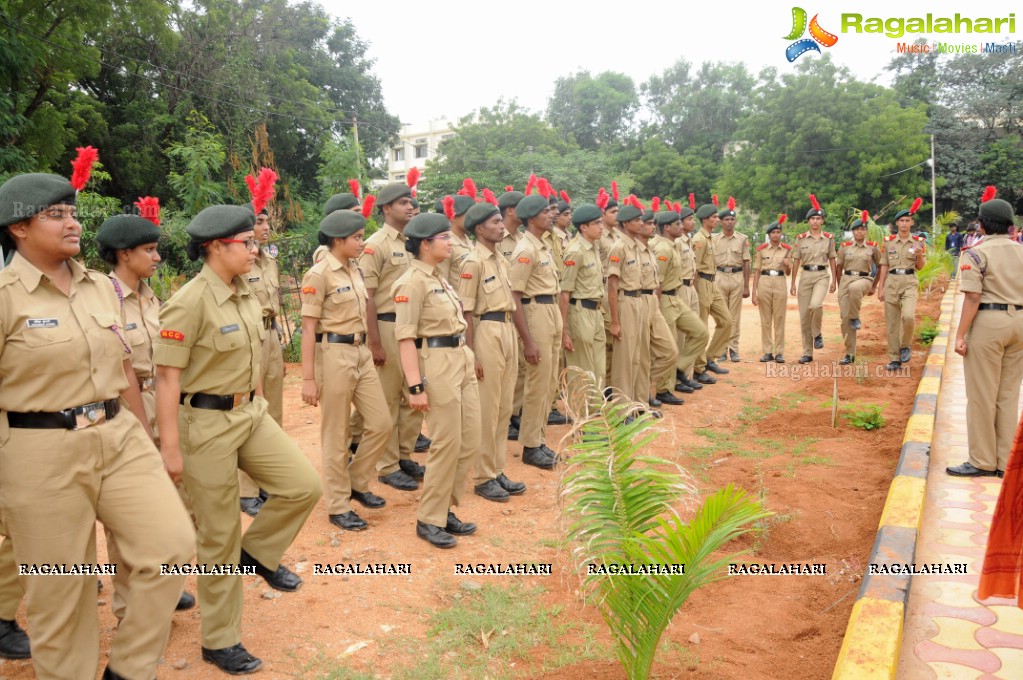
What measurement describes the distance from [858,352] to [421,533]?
8.92 m

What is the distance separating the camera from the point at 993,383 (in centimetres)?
538

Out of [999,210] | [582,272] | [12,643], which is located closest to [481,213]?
[582,272]

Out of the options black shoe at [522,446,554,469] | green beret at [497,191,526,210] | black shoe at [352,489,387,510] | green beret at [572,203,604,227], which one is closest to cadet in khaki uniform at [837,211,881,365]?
green beret at [572,203,604,227]

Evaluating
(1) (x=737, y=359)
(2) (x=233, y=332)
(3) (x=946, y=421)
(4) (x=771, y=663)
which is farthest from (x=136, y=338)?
(1) (x=737, y=359)

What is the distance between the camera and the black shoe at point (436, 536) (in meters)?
4.41

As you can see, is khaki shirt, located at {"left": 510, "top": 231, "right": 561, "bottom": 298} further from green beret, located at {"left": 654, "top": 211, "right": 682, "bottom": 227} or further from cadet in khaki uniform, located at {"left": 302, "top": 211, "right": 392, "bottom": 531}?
green beret, located at {"left": 654, "top": 211, "right": 682, "bottom": 227}

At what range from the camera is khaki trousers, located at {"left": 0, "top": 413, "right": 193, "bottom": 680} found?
257 cm

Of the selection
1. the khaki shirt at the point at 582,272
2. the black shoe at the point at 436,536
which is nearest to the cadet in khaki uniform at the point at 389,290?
the black shoe at the point at 436,536

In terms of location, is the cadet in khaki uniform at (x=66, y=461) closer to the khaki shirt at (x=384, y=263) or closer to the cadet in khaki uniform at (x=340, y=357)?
the cadet in khaki uniform at (x=340, y=357)

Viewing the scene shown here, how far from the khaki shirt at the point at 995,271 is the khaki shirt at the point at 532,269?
9.76 feet

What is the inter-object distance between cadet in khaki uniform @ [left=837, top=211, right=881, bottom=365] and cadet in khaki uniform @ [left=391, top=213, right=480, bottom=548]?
719cm

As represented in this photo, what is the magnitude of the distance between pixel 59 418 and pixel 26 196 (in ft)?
2.56

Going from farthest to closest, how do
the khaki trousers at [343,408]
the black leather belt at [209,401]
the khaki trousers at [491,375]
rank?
the khaki trousers at [491,375] < the khaki trousers at [343,408] < the black leather belt at [209,401]

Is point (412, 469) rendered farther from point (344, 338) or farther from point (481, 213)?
point (481, 213)
